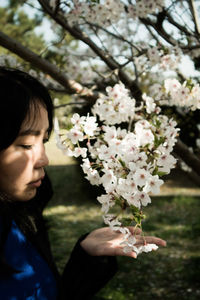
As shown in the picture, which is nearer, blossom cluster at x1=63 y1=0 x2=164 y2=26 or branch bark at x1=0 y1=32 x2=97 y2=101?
branch bark at x1=0 y1=32 x2=97 y2=101

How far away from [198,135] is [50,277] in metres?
7.58

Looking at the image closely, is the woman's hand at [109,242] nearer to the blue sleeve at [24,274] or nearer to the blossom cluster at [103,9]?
the blue sleeve at [24,274]

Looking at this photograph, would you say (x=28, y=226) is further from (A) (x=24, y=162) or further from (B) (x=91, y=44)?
(B) (x=91, y=44)

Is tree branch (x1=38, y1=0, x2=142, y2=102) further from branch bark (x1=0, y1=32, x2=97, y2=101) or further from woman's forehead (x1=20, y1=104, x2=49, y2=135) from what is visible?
woman's forehead (x1=20, y1=104, x2=49, y2=135)

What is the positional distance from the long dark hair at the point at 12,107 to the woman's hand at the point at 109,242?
0.31 metres

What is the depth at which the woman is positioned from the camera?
1.17 metres

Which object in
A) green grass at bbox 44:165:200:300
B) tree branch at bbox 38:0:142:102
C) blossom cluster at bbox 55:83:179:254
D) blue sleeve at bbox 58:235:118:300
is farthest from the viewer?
green grass at bbox 44:165:200:300

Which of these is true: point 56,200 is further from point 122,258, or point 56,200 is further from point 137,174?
point 137,174

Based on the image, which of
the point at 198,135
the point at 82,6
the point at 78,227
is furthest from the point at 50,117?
the point at 198,135

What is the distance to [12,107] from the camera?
120 cm

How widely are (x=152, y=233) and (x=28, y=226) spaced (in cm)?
425

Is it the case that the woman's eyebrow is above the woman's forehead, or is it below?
below

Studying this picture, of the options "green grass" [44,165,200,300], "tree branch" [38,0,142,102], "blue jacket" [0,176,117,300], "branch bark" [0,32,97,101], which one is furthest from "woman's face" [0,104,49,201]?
"green grass" [44,165,200,300]

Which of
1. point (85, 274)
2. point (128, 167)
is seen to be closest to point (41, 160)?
point (128, 167)
